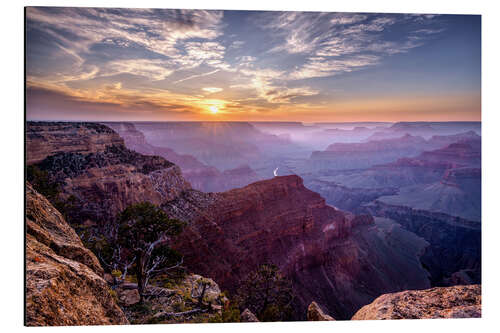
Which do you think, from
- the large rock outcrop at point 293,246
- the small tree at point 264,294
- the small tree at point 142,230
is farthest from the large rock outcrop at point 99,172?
the small tree at point 264,294

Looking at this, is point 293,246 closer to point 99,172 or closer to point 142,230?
point 99,172

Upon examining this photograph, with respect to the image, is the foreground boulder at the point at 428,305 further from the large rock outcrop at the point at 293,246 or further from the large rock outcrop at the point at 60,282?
the large rock outcrop at the point at 293,246

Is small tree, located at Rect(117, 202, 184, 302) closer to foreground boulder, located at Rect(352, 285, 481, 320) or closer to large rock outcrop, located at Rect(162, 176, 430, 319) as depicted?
large rock outcrop, located at Rect(162, 176, 430, 319)

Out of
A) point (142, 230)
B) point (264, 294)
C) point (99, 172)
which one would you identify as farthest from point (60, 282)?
point (99, 172)

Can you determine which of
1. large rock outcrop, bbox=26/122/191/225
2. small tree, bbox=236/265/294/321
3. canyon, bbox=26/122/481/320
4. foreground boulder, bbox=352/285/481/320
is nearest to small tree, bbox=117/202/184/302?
canyon, bbox=26/122/481/320

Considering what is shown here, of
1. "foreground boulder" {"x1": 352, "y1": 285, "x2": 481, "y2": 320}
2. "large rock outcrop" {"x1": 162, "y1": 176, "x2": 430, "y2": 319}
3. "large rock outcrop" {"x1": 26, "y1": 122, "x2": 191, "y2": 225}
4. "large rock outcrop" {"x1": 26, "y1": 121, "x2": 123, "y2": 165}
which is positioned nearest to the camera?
"foreground boulder" {"x1": 352, "y1": 285, "x2": 481, "y2": 320}

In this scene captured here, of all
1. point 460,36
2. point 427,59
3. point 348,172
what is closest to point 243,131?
point 427,59
